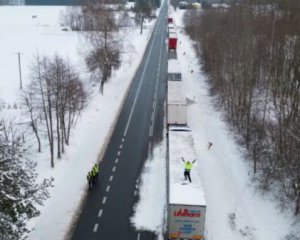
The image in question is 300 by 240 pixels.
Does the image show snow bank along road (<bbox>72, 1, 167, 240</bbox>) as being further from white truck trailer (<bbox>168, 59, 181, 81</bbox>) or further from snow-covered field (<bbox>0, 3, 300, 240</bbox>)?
white truck trailer (<bbox>168, 59, 181, 81</bbox>)

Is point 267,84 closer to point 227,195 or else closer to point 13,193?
point 227,195

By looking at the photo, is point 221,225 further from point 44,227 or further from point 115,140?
point 115,140

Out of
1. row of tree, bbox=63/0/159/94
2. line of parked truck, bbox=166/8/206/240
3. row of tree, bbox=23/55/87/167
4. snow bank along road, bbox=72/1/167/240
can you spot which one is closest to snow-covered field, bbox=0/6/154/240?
snow bank along road, bbox=72/1/167/240

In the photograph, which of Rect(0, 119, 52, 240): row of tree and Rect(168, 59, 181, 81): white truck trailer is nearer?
Rect(0, 119, 52, 240): row of tree

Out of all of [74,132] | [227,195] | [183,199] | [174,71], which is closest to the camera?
[183,199]

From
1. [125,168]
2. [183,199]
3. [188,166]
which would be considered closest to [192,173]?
[188,166]

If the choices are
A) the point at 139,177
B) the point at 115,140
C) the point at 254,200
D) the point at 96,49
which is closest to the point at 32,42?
the point at 96,49
